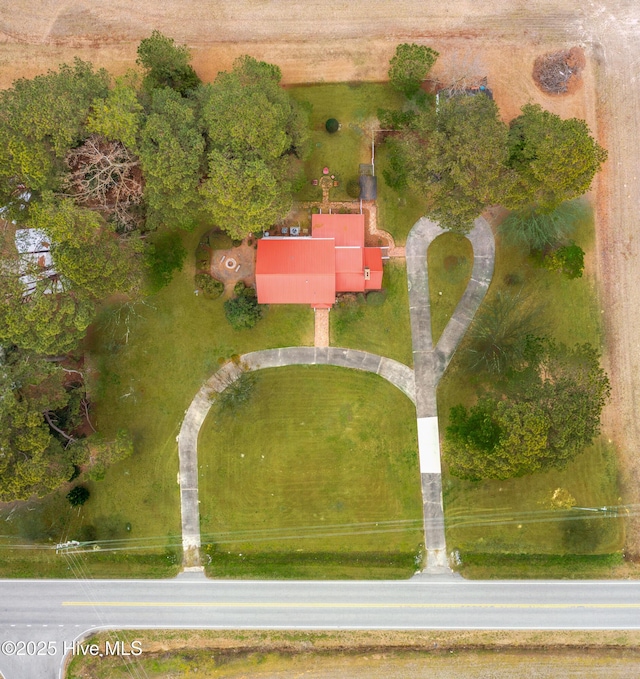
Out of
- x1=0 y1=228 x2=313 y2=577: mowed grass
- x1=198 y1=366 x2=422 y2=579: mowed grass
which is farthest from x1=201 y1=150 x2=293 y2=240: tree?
x1=198 y1=366 x2=422 y2=579: mowed grass

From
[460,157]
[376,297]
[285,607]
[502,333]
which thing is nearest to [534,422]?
[502,333]

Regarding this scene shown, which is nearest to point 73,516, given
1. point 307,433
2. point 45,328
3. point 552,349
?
point 45,328

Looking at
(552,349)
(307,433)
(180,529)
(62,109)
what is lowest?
(180,529)

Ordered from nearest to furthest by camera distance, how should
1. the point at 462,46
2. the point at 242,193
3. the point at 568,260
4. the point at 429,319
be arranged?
1. the point at 242,193
2. the point at 568,260
3. the point at 429,319
4. the point at 462,46

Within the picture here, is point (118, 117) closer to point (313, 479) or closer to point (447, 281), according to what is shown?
point (447, 281)

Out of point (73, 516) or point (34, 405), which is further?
point (73, 516)

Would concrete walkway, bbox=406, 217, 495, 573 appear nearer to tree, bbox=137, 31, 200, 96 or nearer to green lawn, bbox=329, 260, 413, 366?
green lawn, bbox=329, 260, 413, 366

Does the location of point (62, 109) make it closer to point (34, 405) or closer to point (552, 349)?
point (34, 405)
